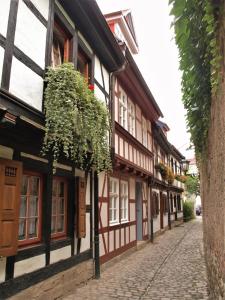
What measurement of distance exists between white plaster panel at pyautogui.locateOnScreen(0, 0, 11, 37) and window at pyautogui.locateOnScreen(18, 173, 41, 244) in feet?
6.88

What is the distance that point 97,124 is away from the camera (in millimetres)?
5949

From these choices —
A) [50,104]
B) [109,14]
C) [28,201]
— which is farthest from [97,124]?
[109,14]

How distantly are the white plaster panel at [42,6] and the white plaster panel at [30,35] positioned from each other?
22 centimetres

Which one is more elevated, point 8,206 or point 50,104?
point 50,104

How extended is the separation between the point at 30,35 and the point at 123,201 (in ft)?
21.3

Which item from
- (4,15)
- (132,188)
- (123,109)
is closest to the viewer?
(4,15)

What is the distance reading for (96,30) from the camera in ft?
23.9

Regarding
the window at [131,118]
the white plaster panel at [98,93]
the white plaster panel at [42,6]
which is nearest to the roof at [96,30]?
the white plaster panel at [42,6]

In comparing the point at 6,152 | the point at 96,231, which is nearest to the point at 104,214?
the point at 96,231

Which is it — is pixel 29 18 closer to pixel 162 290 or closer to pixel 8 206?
pixel 8 206

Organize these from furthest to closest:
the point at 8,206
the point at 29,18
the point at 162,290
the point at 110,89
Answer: the point at 110,89 < the point at 162,290 < the point at 29,18 < the point at 8,206

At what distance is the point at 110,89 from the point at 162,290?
511 centimetres

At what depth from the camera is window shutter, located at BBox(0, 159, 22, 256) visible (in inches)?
160

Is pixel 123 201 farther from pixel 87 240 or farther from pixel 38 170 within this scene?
pixel 38 170
